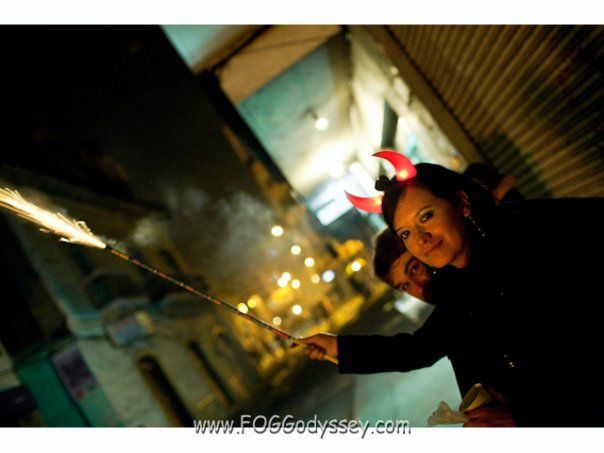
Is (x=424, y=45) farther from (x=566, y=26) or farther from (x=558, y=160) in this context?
(x=558, y=160)

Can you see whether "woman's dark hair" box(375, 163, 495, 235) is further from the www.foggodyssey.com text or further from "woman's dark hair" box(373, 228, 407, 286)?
the www.foggodyssey.com text

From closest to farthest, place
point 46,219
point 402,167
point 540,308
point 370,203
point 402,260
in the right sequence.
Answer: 1. point 540,308
2. point 402,167
3. point 46,219
4. point 370,203
5. point 402,260

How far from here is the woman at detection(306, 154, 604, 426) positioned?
229cm

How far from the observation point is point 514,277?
2.50 metres

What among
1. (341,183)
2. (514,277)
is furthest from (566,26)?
(341,183)

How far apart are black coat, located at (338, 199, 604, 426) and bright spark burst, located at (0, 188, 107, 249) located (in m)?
3.06

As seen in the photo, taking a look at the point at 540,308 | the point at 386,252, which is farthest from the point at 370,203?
the point at 540,308

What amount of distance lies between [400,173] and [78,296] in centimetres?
1634

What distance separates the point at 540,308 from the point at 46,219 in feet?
12.2

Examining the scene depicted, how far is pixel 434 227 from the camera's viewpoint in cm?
267

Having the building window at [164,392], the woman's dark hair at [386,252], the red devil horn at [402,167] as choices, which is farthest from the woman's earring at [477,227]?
the building window at [164,392]

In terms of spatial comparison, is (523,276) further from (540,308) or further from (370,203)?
(370,203)

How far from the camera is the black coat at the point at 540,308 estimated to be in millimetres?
2281

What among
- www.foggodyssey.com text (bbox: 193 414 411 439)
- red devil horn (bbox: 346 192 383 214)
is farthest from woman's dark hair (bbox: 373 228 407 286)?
www.foggodyssey.com text (bbox: 193 414 411 439)
